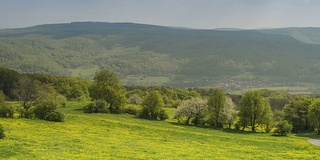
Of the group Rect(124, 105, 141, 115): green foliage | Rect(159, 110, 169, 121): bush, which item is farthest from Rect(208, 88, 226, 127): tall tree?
Rect(124, 105, 141, 115): green foliage

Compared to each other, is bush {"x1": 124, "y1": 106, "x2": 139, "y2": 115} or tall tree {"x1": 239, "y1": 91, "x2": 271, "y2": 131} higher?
tall tree {"x1": 239, "y1": 91, "x2": 271, "y2": 131}

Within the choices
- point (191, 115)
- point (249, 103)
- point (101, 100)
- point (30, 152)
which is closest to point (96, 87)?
point (101, 100)

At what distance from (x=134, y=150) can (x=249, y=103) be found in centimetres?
4698

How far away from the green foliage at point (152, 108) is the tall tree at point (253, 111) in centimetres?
2023

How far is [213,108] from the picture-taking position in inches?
3091

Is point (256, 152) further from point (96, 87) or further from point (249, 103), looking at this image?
point (96, 87)

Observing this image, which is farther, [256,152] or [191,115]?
[191,115]

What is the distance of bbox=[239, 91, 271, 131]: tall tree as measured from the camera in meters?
77.6

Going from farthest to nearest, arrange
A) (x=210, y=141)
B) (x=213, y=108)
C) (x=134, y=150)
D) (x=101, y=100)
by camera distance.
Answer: (x=101, y=100)
(x=213, y=108)
(x=210, y=141)
(x=134, y=150)

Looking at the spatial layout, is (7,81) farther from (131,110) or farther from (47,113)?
(47,113)

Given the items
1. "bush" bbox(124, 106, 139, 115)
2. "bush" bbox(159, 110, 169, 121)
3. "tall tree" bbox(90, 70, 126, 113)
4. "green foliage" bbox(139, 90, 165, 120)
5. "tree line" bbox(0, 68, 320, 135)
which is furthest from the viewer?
"bush" bbox(124, 106, 139, 115)

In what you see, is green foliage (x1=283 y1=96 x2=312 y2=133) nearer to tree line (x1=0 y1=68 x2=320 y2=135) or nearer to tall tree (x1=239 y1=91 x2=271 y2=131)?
tree line (x1=0 y1=68 x2=320 y2=135)

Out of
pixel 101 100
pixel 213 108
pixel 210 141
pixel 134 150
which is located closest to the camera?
pixel 134 150

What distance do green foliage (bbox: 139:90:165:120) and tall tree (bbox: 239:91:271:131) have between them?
2023cm
